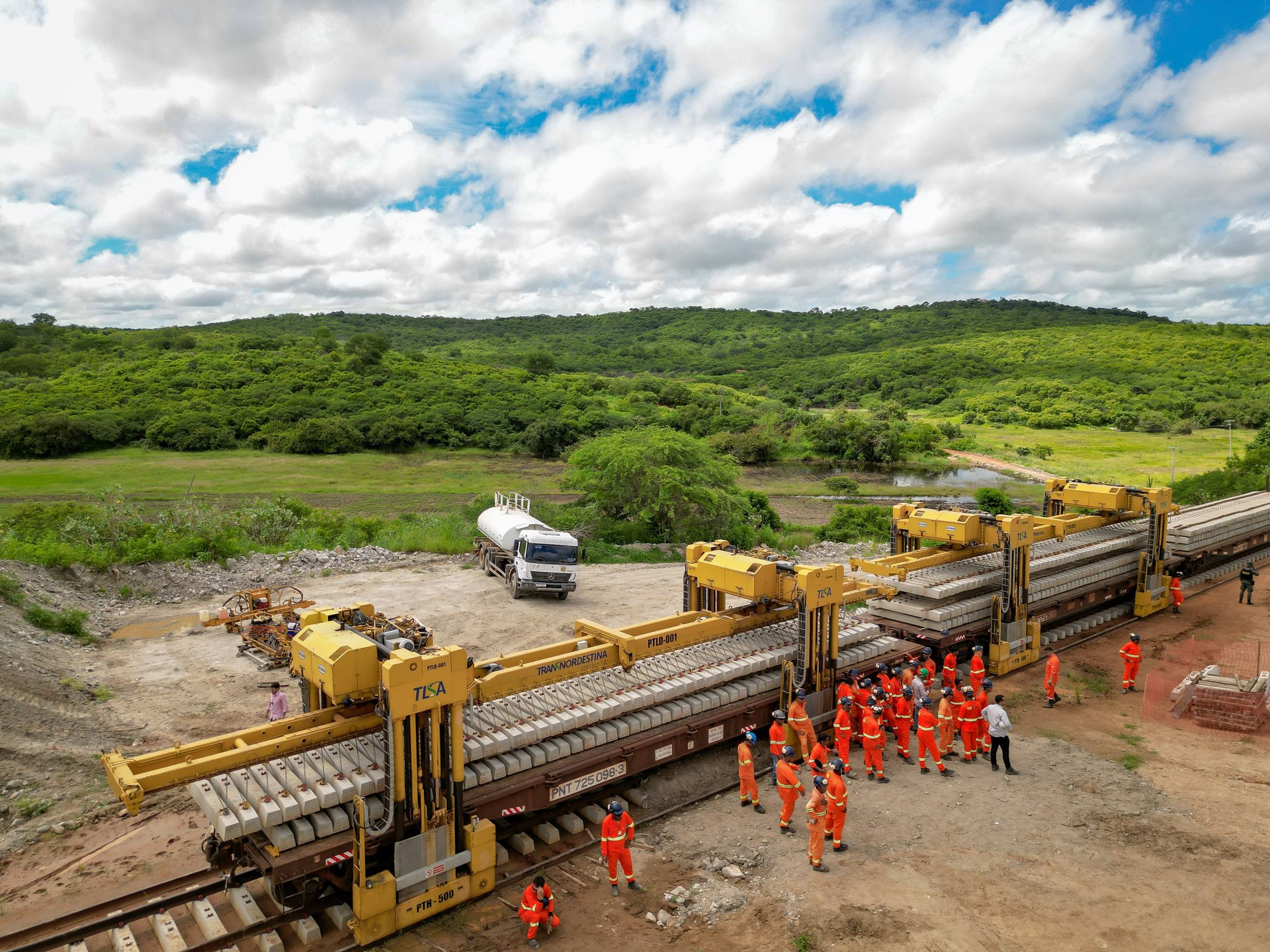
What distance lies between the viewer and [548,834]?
369 inches

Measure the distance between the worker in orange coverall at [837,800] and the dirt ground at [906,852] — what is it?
211mm

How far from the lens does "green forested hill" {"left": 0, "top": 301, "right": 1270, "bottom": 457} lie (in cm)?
6531

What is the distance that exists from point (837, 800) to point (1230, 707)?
8.93 meters

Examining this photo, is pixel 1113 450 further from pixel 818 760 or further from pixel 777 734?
pixel 777 734

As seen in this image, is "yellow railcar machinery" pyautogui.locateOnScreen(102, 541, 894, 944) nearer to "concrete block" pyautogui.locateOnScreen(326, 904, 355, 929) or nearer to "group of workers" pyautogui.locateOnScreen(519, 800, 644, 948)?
"concrete block" pyautogui.locateOnScreen(326, 904, 355, 929)

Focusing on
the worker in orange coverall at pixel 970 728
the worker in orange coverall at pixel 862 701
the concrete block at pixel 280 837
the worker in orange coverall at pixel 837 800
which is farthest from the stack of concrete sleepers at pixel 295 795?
the worker in orange coverall at pixel 970 728

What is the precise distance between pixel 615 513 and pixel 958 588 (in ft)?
68.3

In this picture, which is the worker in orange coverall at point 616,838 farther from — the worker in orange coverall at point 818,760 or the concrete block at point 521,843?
the worker in orange coverall at point 818,760

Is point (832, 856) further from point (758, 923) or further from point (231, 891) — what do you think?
point (231, 891)

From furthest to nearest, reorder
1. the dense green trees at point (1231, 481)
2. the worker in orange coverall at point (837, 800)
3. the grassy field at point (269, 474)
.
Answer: the grassy field at point (269, 474)
the dense green trees at point (1231, 481)
the worker in orange coverall at point (837, 800)

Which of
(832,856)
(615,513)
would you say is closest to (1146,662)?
(832,856)

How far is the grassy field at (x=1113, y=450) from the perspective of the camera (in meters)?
56.2

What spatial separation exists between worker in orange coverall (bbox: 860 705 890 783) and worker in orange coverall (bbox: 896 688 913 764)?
2.80 feet

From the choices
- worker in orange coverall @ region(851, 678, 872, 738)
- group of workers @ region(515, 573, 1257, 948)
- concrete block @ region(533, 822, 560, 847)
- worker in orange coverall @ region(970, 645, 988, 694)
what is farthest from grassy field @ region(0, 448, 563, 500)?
concrete block @ region(533, 822, 560, 847)
